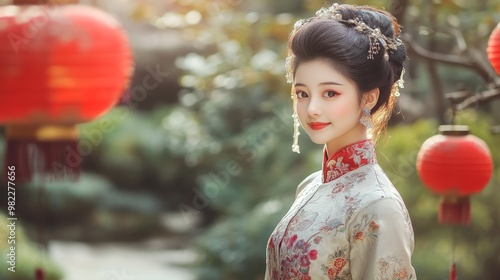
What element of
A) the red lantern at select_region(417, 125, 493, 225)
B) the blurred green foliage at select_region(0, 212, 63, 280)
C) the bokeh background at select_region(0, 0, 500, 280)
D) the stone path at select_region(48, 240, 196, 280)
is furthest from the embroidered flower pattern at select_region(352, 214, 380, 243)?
the stone path at select_region(48, 240, 196, 280)

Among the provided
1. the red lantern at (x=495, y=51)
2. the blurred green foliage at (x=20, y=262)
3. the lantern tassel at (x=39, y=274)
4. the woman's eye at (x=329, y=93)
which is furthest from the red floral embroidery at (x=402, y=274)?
the blurred green foliage at (x=20, y=262)

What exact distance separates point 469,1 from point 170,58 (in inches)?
196

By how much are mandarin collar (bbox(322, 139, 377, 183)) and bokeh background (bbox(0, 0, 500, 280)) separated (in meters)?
0.29

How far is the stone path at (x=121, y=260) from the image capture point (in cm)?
692

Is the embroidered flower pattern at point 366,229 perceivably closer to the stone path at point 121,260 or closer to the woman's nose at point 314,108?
the woman's nose at point 314,108

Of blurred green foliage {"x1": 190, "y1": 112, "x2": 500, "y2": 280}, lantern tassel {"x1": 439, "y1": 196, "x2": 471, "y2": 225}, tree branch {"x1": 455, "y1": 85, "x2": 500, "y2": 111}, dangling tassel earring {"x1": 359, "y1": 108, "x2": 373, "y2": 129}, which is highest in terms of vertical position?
dangling tassel earring {"x1": 359, "y1": 108, "x2": 373, "y2": 129}

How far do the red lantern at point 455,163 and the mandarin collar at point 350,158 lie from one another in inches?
47.5

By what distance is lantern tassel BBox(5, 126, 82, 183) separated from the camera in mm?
1958

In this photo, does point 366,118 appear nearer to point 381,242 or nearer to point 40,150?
point 381,242

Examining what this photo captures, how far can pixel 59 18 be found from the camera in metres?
1.91

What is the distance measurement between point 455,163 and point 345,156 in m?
1.26

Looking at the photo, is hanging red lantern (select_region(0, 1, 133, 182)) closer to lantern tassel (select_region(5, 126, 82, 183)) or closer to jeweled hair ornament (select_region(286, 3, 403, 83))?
lantern tassel (select_region(5, 126, 82, 183))

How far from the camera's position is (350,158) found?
1667 mm

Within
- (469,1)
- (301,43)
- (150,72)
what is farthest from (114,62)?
(150,72)
